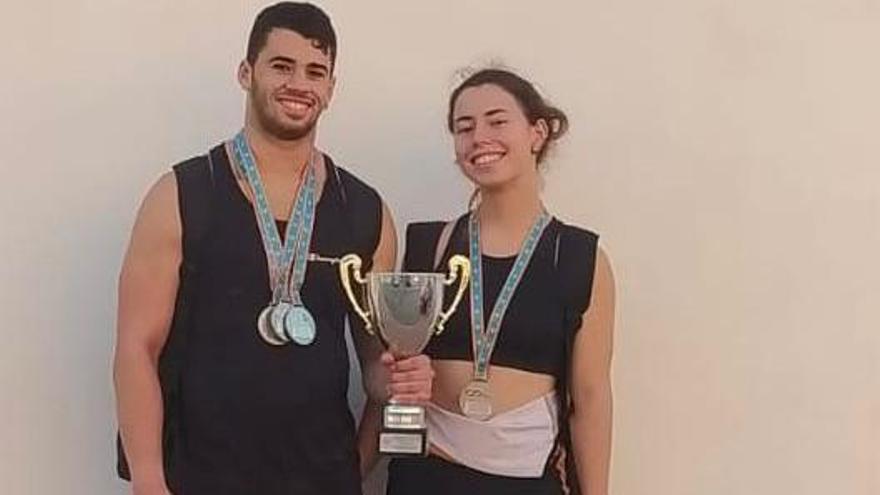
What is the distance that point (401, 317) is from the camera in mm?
2273

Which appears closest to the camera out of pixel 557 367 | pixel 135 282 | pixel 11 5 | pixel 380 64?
pixel 135 282

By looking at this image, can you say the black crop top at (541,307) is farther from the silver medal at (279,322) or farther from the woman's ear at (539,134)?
the silver medal at (279,322)

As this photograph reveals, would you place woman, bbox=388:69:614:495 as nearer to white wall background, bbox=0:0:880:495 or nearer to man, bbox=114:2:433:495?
man, bbox=114:2:433:495

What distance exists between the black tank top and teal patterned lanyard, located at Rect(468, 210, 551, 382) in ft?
0.78

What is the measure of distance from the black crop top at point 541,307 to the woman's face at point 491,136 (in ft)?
0.42

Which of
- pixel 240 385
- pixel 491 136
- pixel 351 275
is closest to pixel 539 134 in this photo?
pixel 491 136

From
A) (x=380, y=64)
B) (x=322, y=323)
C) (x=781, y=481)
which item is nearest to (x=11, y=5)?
(x=380, y=64)

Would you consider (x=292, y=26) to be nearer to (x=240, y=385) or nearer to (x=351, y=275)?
(x=351, y=275)

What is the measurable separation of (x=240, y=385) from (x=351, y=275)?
0.82 feet

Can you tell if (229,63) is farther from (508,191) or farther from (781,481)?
(781,481)

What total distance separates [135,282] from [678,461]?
1203mm

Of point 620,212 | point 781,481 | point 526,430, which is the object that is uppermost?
point 620,212

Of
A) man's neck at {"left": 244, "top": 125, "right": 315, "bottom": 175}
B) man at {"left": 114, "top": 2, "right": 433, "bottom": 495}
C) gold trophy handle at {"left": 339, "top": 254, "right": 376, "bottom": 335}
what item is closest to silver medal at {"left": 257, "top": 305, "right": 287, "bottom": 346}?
man at {"left": 114, "top": 2, "right": 433, "bottom": 495}

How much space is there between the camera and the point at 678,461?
2885 mm
